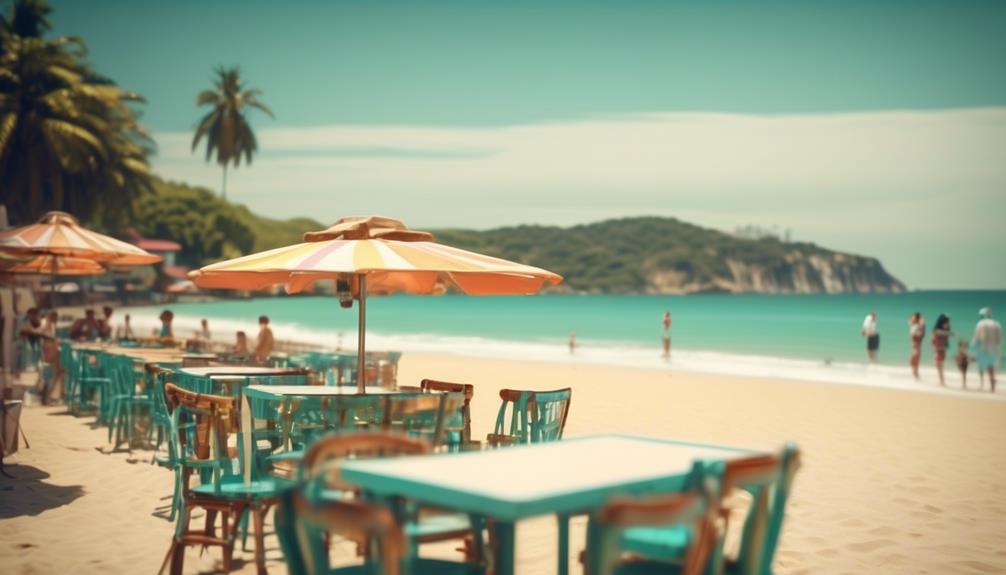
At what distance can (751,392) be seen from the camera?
1769 cm

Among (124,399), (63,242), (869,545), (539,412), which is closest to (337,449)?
(539,412)

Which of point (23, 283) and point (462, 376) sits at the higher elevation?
point (23, 283)

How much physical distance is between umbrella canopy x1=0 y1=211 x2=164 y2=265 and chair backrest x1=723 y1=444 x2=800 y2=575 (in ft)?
27.3

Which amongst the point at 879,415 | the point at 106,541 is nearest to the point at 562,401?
the point at 106,541

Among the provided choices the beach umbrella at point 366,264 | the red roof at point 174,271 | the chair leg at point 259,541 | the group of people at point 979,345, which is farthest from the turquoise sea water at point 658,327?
the chair leg at point 259,541

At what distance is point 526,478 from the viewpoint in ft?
9.66

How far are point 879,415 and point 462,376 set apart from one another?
9.00 meters

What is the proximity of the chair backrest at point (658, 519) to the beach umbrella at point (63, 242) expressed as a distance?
27.5 ft

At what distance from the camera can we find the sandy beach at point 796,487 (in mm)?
5676

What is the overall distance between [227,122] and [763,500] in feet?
230

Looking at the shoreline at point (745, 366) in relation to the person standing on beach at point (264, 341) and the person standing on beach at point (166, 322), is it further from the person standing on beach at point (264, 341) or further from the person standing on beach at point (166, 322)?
the person standing on beach at point (264, 341)

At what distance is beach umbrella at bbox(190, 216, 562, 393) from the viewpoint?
18.7 feet

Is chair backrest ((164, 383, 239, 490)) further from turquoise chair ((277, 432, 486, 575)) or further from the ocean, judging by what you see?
the ocean

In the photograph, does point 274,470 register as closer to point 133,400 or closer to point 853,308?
point 133,400
